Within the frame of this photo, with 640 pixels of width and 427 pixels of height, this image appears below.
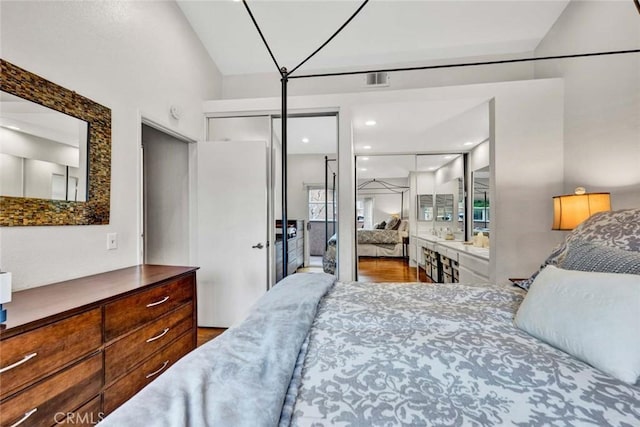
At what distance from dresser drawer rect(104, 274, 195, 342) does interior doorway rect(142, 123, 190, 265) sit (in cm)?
123

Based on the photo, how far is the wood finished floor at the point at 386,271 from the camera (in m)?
4.58

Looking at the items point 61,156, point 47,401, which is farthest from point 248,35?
point 47,401

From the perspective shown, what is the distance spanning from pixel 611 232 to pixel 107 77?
3131mm

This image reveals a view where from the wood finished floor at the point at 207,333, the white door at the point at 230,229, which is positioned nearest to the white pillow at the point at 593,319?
the white door at the point at 230,229

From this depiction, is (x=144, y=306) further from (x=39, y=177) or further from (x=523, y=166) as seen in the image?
(x=523, y=166)

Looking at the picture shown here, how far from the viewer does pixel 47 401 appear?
1.06 m

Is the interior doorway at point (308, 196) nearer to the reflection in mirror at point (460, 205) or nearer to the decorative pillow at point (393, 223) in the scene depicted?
the decorative pillow at point (393, 223)

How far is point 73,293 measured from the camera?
1377 mm

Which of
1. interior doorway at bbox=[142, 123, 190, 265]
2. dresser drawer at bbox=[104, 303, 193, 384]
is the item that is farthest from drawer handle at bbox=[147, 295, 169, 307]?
interior doorway at bbox=[142, 123, 190, 265]

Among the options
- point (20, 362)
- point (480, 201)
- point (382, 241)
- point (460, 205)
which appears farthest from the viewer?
point (382, 241)

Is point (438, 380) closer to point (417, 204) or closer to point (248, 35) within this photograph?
point (248, 35)

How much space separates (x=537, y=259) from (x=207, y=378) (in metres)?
3.08

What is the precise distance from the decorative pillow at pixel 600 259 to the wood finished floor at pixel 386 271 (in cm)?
332

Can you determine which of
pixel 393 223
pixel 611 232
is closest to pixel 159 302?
pixel 611 232
